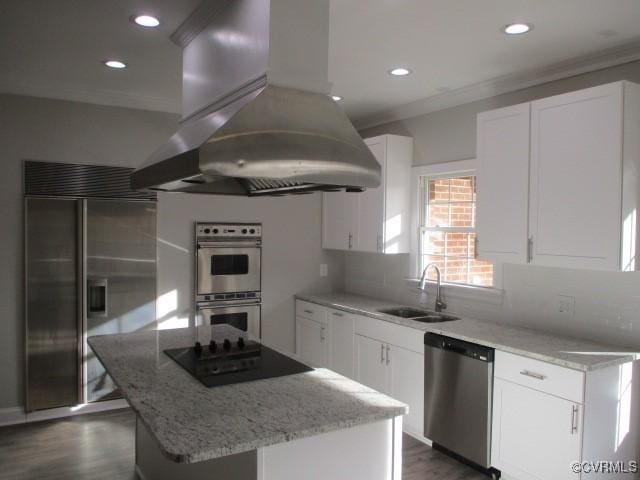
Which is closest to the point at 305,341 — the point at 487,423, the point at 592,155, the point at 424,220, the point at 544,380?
the point at 424,220

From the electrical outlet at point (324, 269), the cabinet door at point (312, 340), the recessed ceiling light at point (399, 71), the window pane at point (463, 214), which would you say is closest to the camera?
the recessed ceiling light at point (399, 71)

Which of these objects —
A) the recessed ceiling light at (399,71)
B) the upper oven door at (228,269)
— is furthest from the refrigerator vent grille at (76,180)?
the recessed ceiling light at (399,71)

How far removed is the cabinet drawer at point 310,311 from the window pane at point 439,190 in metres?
1.44

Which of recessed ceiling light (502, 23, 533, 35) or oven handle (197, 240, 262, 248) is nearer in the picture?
recessed ceiling light (502, 23, 533, 35)

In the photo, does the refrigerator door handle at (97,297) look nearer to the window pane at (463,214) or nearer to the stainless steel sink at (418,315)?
the stainless steel sink at (418,315)

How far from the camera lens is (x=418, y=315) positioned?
4277mm

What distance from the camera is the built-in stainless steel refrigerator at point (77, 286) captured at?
4004 mm

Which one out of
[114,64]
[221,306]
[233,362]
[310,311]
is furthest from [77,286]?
[233,362]

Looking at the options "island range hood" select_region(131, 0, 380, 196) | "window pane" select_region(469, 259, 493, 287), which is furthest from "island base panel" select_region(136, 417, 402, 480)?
"window pane" select_region(469, 259, 493, 287)

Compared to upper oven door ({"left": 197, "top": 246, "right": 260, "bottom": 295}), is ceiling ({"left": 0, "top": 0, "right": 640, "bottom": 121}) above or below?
above

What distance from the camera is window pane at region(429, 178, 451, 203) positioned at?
14.1 feet

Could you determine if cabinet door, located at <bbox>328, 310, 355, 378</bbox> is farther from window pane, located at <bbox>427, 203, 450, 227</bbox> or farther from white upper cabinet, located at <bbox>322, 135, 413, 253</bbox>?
window pane, located at <bbox>427, 203, 450, 227</bbox>

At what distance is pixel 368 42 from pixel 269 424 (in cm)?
217

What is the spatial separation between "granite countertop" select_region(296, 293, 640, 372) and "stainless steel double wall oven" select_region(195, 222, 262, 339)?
4.02 ft
